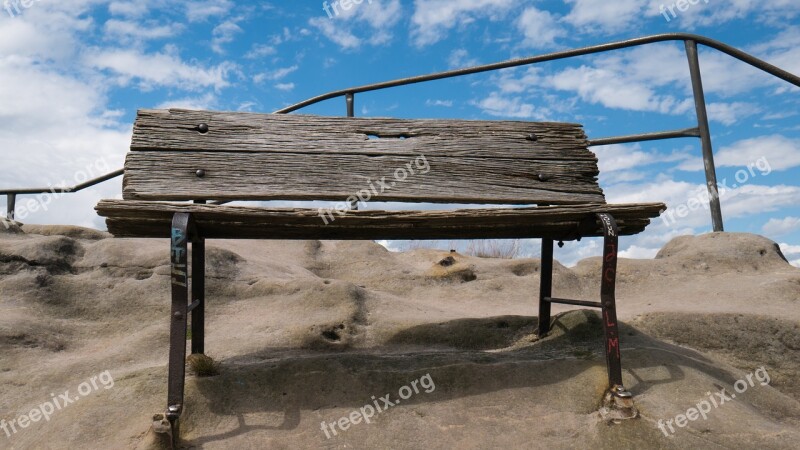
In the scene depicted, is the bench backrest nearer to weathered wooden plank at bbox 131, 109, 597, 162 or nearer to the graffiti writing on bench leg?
weathered wooden plank at bbox 131, 109, 597, 162

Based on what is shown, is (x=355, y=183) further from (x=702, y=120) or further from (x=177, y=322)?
(x=702, y=120)

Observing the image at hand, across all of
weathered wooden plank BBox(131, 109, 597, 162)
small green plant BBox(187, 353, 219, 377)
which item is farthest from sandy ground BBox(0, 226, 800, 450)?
weathered wooden plank BBox(131, 109, 597, 162)

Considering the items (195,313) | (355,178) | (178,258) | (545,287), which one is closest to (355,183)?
(355,178)

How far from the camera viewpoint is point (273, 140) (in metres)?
4.14

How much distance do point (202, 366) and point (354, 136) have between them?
181cm

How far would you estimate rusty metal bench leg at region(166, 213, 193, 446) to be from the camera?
3209 mm

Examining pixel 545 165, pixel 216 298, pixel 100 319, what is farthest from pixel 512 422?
pixel 100 319

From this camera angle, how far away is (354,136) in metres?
4.28

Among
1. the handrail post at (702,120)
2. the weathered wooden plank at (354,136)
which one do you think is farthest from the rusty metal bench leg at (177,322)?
the handrail post at (702,120)

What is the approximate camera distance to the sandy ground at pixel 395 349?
3326mm

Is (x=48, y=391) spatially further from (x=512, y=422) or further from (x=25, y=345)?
(x=512, y=422)

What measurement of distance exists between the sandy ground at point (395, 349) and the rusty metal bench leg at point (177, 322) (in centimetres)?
20

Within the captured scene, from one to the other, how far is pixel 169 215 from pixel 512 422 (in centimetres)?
225

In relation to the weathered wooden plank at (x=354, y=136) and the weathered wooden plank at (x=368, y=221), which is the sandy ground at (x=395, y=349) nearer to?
the weathered wooden plank at (x=368, y=221)
